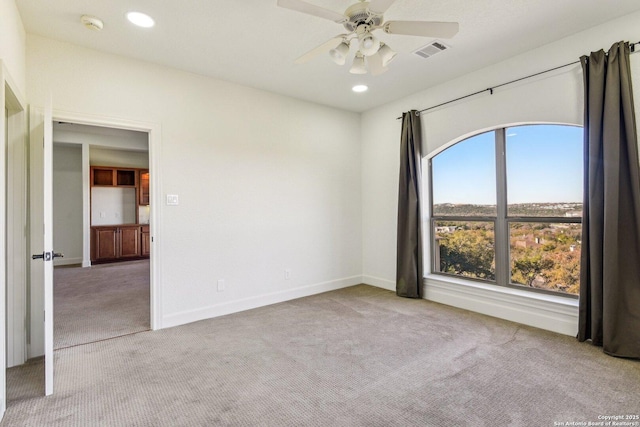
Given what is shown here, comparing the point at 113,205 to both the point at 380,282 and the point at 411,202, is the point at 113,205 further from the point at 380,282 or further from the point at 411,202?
the point at 411,202

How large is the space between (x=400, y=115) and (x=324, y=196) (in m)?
1.61

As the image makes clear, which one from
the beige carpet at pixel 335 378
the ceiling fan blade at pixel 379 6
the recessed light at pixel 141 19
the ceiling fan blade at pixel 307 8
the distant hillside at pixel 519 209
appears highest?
the recessed light at pixel 141 19

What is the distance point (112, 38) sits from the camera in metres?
2.92

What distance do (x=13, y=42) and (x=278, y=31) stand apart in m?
1.97

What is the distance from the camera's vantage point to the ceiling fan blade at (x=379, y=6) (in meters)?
1.94

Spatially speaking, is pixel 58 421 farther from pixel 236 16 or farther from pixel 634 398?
pixel 634 398

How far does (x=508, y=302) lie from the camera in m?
3.52

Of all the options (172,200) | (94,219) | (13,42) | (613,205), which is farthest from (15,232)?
(94,219)

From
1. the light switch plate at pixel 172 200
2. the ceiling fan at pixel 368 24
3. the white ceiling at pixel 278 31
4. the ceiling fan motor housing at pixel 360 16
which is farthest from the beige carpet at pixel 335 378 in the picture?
the white ceiling at pixel 278 31

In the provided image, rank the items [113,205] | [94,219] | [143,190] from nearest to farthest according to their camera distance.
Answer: [94,219], [113,205], [143,190]

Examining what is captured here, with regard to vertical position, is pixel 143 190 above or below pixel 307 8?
below

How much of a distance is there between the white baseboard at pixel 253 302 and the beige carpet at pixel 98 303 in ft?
1.13

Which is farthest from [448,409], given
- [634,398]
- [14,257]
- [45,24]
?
[45,24]

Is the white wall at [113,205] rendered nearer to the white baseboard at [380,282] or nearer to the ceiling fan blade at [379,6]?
the white baseboard at [380,282]
